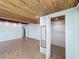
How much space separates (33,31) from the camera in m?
11.3

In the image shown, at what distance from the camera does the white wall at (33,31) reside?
410 inches

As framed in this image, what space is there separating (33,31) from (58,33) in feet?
17.5

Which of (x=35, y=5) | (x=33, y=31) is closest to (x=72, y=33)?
(x=35, y=5)

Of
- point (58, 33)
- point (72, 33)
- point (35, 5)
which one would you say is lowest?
point (58, 33)

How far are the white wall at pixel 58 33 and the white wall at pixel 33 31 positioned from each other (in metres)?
3.41

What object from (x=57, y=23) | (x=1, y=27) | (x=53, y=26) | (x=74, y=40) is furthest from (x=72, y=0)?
(x=1, y=27)

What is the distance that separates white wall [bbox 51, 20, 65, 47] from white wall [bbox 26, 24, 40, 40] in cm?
341

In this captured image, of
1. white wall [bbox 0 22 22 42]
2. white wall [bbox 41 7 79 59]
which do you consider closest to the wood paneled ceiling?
white wall [bbox 41 7 79 59]

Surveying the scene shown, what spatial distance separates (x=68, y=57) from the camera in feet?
9.94

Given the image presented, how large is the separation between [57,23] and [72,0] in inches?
182

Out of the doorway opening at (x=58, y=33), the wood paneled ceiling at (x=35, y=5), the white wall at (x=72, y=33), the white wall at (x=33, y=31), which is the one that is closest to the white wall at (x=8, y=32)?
the white wall at (x=33, y=31)

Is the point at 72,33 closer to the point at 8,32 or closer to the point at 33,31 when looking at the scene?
the point at 8,32

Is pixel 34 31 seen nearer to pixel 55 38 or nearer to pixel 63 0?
pixel 55 38

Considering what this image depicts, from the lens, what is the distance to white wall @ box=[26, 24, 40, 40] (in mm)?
10402
